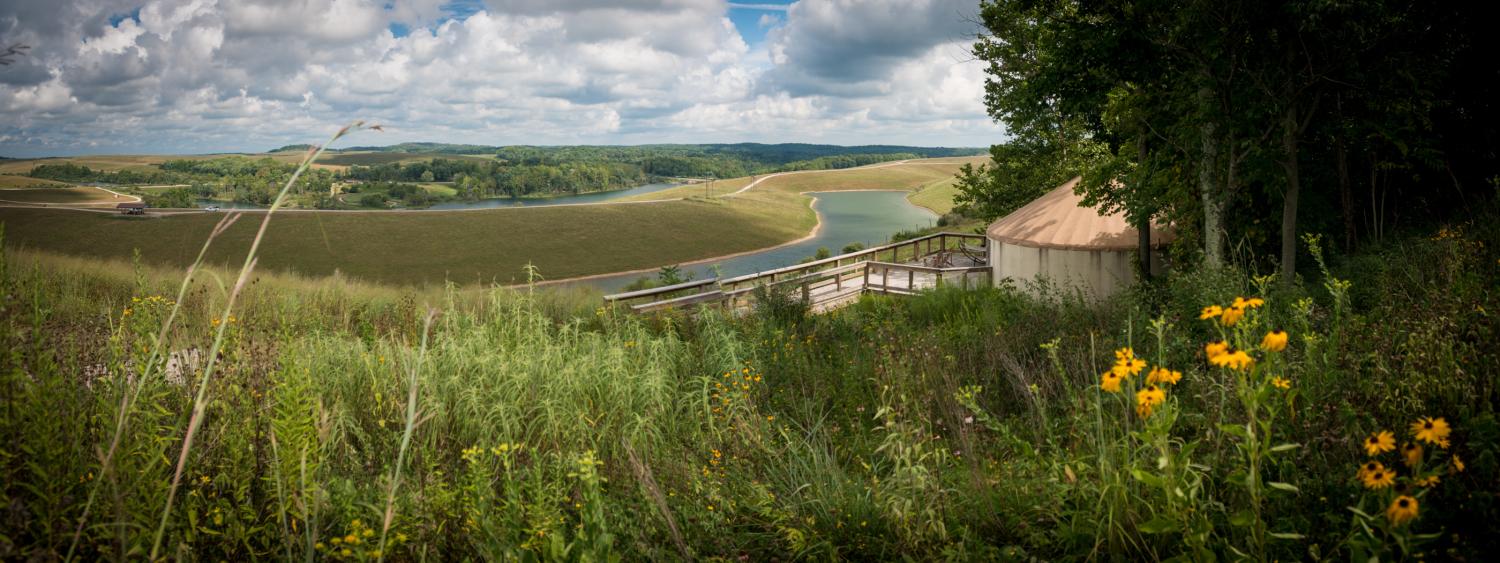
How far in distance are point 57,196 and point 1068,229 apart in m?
64.2

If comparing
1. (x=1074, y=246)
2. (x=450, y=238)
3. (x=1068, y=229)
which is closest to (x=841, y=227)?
(x=450, y=238)

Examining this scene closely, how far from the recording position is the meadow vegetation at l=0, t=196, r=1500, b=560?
2301 millimetres

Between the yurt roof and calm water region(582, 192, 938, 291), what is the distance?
51.2ft

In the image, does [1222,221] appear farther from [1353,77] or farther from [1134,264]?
[1134,264]

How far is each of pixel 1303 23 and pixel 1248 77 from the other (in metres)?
1.39

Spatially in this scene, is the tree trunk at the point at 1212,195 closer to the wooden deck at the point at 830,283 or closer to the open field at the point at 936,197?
the wooden deck at the point at 830,283

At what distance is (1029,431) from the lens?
4.50 metres

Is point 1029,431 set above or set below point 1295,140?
below

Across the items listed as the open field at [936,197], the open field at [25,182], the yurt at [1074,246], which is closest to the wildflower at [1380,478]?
the yurt at [1074,246]

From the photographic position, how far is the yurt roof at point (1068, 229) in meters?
15.8

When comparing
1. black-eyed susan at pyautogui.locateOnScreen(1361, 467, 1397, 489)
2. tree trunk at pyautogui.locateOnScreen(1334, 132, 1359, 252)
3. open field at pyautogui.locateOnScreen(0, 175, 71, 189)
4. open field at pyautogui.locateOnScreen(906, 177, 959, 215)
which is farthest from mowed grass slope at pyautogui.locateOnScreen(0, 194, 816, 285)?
black-eyed susan at pyautogui.locateOnScreen(1361, 467, 1397, 489)

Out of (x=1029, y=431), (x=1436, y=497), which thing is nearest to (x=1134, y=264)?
(x=1029, y=431)

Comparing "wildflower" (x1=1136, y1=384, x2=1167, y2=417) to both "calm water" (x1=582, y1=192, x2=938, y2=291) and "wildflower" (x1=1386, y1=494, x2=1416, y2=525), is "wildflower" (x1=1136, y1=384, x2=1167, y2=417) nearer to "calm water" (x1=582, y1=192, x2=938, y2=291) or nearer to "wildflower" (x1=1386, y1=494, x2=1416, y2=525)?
"wildflower" (x1=1386, y1=494, x2=1416, y2=525)

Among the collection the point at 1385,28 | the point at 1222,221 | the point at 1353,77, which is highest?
the point at 1385,28
